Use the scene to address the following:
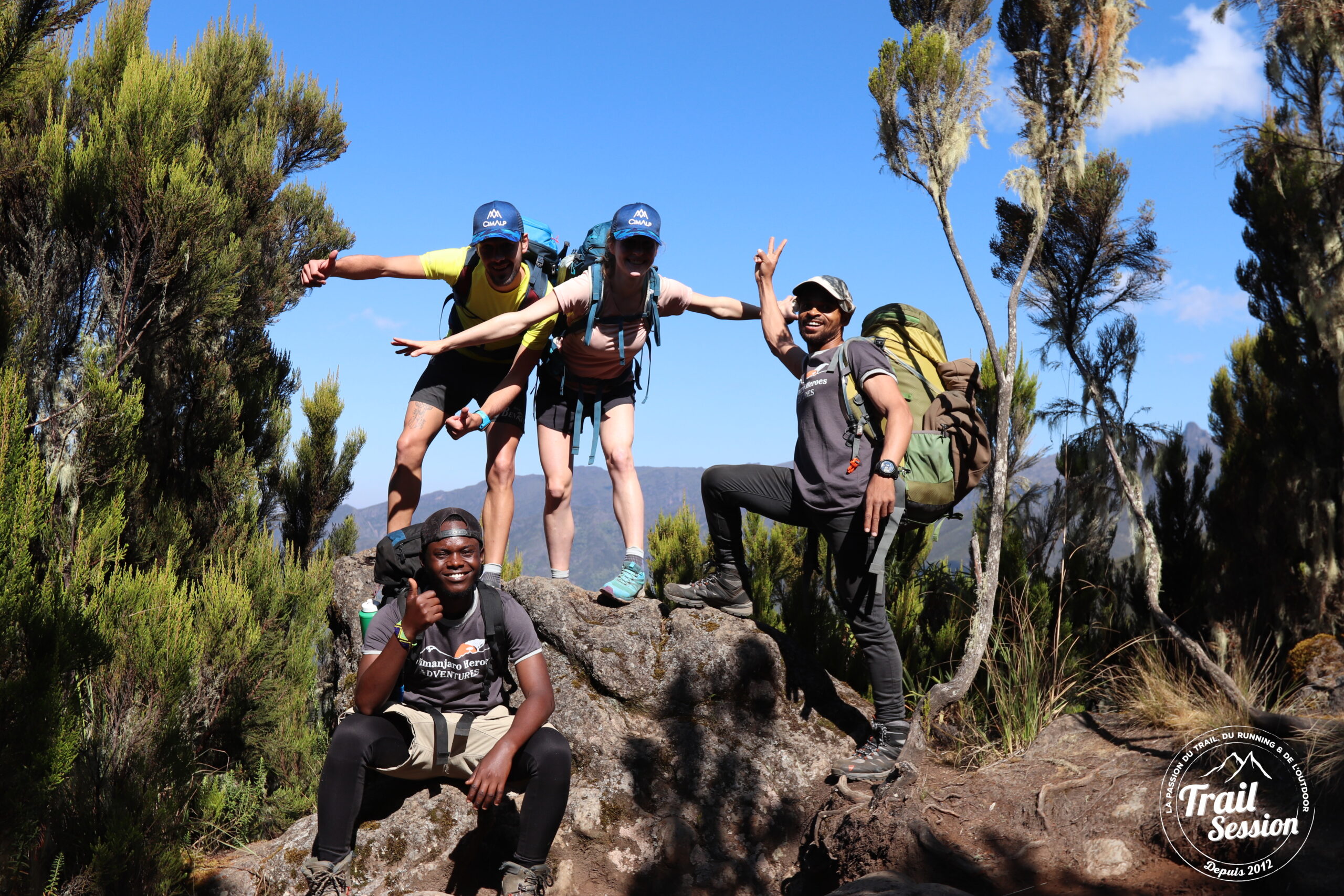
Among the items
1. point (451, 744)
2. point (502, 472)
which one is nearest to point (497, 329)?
point (502, 472)

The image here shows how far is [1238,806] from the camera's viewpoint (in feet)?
12.1

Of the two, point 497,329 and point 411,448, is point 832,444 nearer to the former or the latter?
point 497,329

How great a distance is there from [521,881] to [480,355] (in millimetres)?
2684

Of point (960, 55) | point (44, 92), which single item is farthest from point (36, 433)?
point (960, 55)

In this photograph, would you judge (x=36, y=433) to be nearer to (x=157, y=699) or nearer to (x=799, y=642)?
(x=157, y=699)

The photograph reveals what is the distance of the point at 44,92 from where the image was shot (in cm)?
732

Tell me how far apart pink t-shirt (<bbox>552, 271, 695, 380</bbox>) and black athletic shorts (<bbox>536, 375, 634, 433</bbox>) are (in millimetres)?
81

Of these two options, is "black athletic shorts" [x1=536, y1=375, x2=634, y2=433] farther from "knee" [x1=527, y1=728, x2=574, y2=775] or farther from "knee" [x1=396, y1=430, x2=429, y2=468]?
"knee" [x1=527, y1=728, x2=574, y2=775]

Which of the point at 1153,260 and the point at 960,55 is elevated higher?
the point at 960,55

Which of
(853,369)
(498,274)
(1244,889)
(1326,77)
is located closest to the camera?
(1244,889)

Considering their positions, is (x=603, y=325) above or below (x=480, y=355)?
above

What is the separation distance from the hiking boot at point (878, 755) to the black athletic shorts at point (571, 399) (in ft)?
7.10

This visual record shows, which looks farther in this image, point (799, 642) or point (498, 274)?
point (799, 642)

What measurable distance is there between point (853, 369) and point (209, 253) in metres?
5.34
